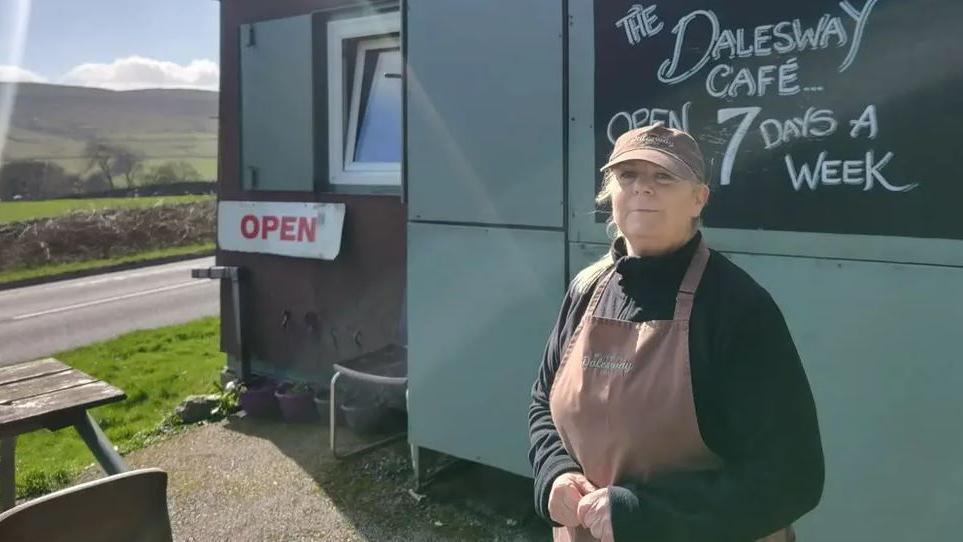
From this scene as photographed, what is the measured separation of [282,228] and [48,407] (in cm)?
289

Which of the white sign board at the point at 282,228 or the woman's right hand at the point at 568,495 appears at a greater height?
the white sign board at the point at 282,228

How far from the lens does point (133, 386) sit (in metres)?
6.86

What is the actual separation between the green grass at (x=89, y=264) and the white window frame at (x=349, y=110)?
12082 millimetres

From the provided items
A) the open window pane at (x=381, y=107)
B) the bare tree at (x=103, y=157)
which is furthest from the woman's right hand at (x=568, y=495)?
the bare tree at (x=103, y=157)

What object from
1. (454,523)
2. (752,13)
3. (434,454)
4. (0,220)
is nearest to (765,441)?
(752,13)

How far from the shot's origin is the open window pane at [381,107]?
523cm

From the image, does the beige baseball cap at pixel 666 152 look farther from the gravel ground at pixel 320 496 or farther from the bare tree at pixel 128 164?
the bare tree at pixel 128 164

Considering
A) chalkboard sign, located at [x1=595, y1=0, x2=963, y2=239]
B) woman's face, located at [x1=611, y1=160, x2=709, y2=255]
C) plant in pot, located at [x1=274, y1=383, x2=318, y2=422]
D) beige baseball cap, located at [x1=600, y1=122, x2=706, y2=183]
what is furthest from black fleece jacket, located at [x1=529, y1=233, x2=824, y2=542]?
plant in pot, located at [x1=274, y1=383, x2=318, y2=422]

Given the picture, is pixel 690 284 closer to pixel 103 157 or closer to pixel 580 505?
pixel 580 505

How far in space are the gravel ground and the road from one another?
16.2 ft

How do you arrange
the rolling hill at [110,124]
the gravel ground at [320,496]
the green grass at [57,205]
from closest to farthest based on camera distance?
the gravel ground at [320,496] → the green grass at [57,205] → the rolling hill at [110,124]

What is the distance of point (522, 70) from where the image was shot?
11.2 ft

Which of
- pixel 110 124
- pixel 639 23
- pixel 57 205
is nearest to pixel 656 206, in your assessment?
pixel 639 23

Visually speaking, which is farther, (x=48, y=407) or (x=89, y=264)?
(x=89, y=264)
